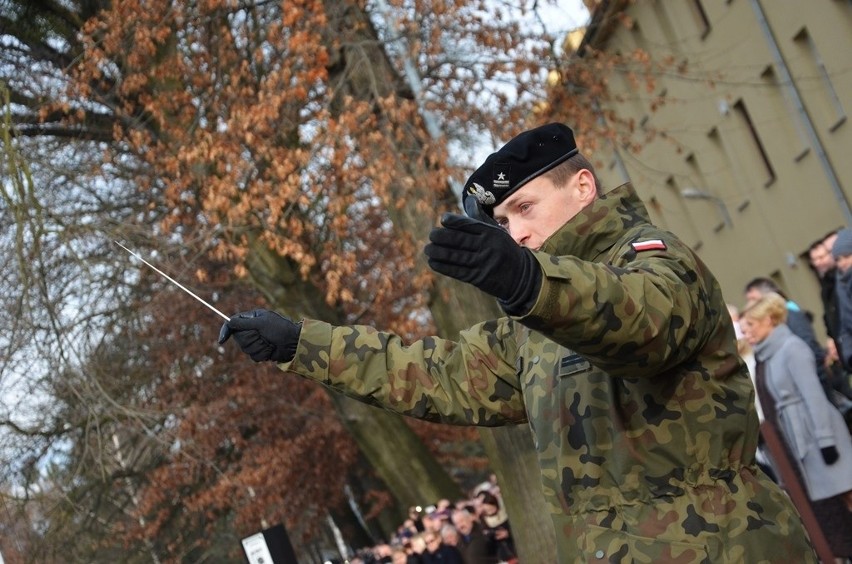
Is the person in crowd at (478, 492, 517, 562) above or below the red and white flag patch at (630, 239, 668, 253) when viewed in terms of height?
below

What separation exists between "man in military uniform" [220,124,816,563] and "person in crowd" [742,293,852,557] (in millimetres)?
4858

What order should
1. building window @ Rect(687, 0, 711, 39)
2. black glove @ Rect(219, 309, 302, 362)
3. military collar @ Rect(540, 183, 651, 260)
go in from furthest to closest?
building window @ Rect(687, 0, 711, 39) → black glove @ Rect(219, 309, 302, 362) → military collar @ Rect(540, 183, 651, 260)

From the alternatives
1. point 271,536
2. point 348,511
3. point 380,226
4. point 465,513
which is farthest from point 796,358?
point 348,511

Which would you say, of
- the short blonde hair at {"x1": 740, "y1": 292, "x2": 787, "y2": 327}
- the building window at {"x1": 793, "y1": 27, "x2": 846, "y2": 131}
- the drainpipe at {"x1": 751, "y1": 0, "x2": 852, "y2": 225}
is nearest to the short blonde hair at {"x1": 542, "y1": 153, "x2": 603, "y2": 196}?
the short blonde hair at {"x1": 740, "y1": 292, "x2": 787, "y2": 327}

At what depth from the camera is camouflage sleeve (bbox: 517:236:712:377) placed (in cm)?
312

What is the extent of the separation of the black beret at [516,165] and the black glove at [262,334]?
1.99 ft

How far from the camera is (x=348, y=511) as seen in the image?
32.1 meters

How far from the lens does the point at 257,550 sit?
9.81m

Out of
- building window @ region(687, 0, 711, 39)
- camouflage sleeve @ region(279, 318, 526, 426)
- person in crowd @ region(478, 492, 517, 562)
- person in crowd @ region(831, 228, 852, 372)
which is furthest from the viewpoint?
building window @ region(687, 0, 711, 39)

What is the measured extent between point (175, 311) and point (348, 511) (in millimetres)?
8330

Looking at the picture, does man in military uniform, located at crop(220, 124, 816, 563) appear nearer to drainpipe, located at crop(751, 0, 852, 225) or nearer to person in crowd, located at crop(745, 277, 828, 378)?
person in crowd, located at crop(745, 277, 828, 378)

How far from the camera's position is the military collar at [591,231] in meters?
3.87

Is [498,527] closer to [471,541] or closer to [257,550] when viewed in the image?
[471,541]

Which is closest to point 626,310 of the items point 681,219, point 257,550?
point 257,550
